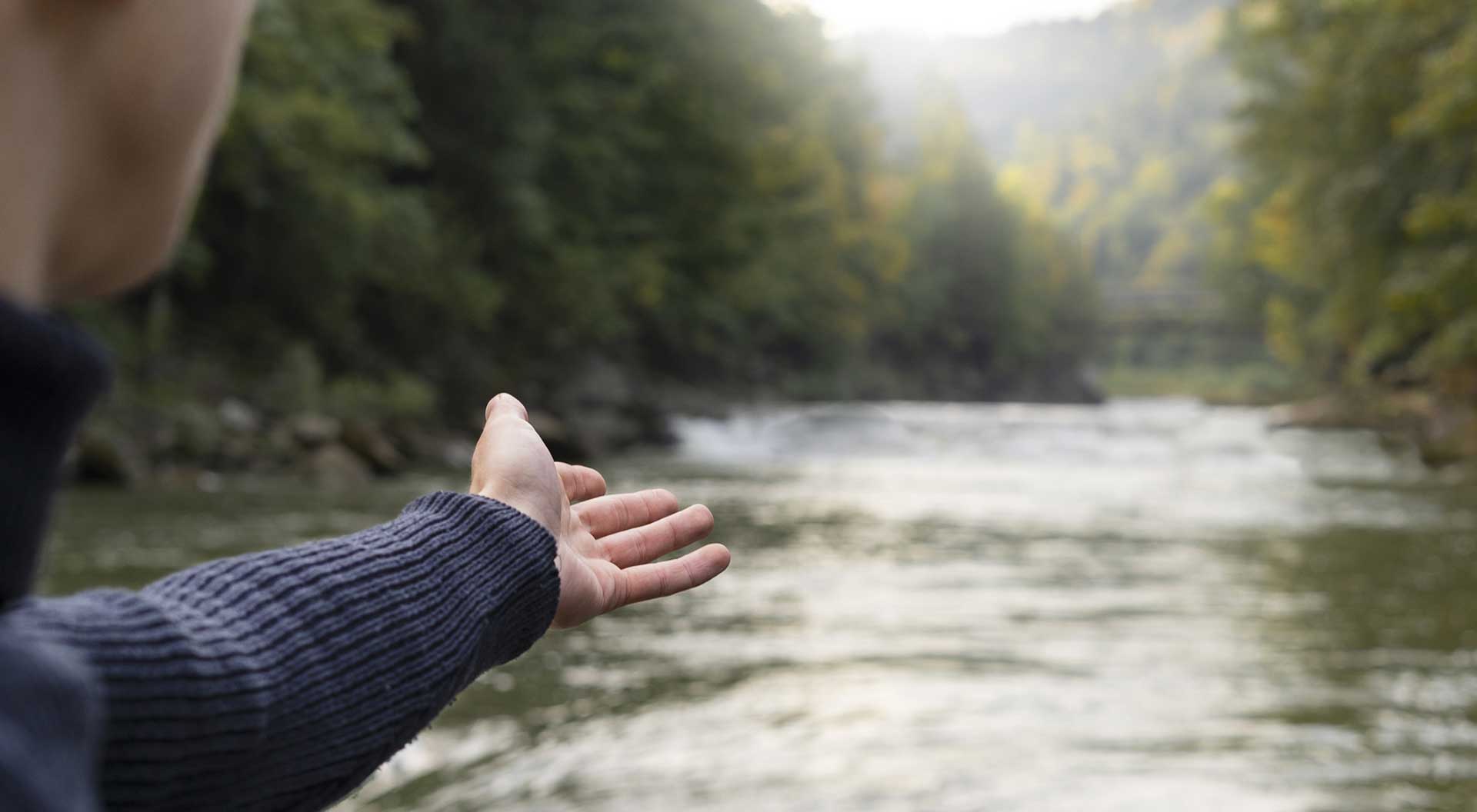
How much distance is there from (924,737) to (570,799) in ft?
3.67

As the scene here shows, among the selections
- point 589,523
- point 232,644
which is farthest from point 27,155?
point 589,523

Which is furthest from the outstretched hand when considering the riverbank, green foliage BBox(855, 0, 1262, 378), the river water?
green foliage BBox(855, 0, 1262, 378)

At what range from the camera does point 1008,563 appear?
27.0 ft

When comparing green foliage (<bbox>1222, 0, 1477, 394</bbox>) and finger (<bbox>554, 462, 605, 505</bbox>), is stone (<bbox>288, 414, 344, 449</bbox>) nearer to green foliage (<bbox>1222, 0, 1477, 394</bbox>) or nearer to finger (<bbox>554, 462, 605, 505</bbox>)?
green foliage (<bbox>1222, 0, 1477, 394</bbox>)

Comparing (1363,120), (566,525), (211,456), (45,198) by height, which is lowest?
(211,456)

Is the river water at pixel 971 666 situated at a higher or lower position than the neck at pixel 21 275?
lower

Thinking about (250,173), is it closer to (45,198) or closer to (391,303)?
(391,303)

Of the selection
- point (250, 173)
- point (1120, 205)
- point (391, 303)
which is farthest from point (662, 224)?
point (1120, 205)

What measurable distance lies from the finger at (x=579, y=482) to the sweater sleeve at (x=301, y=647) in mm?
241

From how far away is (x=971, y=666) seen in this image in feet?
17.0

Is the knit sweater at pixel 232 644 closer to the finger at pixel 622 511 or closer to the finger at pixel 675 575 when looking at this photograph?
the finger at pixel 675 575

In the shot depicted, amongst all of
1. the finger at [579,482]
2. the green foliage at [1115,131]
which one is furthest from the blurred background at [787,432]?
the green foliage at [1115,131]

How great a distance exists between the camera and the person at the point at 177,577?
57 cm

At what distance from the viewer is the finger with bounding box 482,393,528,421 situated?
1.35m
